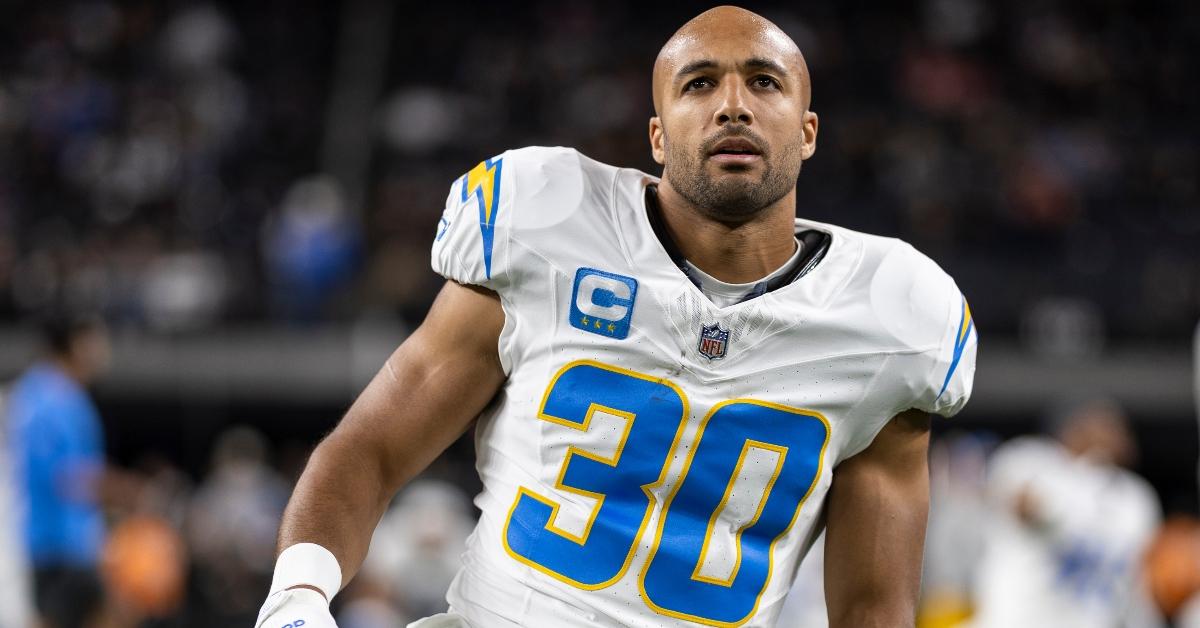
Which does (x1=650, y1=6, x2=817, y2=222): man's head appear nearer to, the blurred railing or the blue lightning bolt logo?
the blue lightning bolt logo

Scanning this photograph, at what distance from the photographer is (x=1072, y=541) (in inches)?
253

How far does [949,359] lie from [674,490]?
1.46 ft

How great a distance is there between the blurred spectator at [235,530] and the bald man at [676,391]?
5914mm

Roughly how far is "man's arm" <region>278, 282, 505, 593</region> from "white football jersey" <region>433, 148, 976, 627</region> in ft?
0.15

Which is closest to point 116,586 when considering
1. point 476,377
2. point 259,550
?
point 259,550

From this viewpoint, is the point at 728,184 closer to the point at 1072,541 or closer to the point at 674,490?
the point at 674,490

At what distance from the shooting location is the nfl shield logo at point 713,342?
2.24 m

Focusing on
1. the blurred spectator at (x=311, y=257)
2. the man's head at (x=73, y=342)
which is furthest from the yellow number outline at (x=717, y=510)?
the blurred spectator at (x=311, y=257)

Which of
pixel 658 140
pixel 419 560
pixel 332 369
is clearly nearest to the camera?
pixel 658 140

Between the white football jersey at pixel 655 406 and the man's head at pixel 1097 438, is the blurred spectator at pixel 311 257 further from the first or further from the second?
the white football jersey at pixel 655 406

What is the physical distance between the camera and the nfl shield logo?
2.24 m

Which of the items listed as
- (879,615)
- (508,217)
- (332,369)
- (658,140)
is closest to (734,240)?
(658,140)

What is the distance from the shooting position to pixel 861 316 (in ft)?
7.46

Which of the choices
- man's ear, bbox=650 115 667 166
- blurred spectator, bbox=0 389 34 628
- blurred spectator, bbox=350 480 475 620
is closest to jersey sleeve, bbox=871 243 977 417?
man's ear, bbox=650 115 667 166
